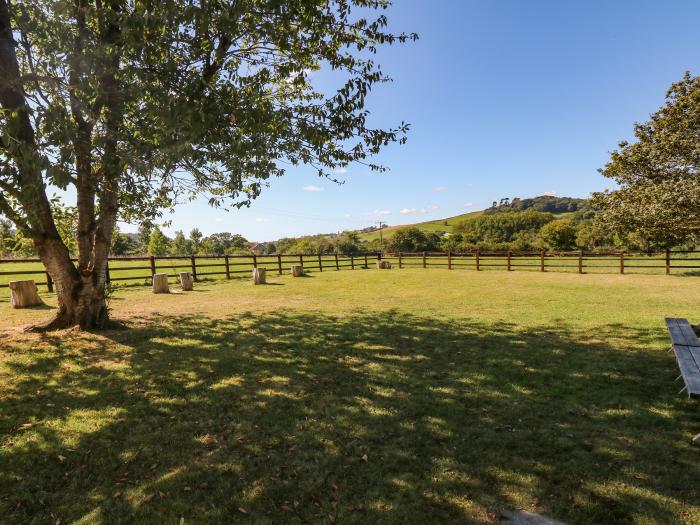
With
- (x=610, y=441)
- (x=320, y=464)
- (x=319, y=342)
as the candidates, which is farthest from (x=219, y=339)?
(x=610, y=441)

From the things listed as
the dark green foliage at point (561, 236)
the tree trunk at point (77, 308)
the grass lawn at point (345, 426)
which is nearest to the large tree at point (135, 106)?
the tree trunk at point (77, 308)

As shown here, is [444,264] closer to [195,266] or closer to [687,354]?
[195,266]

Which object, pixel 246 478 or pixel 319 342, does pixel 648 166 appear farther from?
pixel 246 478

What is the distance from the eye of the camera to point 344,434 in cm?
340

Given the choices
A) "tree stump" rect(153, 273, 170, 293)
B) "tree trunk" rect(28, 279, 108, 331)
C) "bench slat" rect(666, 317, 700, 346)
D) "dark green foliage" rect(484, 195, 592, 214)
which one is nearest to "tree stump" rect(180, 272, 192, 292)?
"tree stump" rect(153, 273, 170, 293)

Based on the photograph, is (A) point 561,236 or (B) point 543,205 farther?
(B) point 543,205

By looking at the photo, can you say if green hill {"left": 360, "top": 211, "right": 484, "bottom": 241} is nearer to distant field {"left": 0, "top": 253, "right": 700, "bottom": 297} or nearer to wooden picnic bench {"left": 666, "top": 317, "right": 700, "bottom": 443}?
distant field {"left": 0, "top": 253, "right": 700, "bottom": 297}

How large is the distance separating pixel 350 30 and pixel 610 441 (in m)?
7.62

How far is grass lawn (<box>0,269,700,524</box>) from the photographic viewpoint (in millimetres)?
2504

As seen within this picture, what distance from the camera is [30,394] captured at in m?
4.21

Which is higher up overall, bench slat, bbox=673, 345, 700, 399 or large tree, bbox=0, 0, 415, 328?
large tree, bbox=0, 0, 415, 328

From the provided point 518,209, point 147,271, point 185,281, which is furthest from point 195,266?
point 518,209

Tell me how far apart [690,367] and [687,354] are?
18.9 inches

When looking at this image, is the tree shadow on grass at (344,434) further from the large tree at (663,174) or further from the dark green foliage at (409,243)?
the dark green foliage at (409,243)
